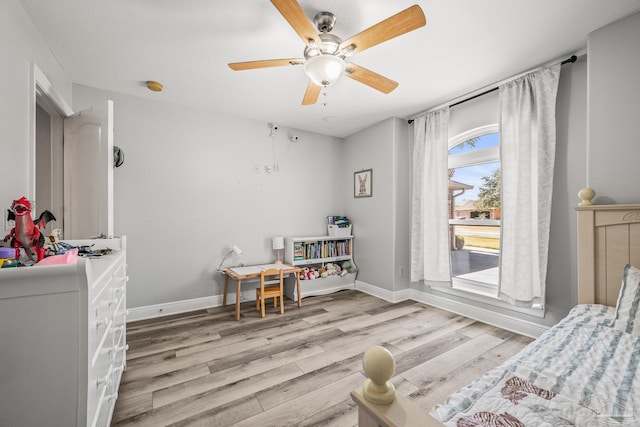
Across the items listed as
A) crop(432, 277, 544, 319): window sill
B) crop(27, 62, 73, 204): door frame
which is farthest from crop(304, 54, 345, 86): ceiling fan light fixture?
crop(432, 277, 544, 319): window sill

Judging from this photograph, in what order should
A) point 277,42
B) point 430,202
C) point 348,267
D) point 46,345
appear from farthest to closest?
point 348,267 < point 430,202 < point 277,42 < point 46,345

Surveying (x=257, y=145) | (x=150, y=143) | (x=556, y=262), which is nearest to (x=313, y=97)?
(x=257, y=145)

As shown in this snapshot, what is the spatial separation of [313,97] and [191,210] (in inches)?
79.4

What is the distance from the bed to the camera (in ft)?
2.32

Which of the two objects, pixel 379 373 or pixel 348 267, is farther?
pixel 348 267

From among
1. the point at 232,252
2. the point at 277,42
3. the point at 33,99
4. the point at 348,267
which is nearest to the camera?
the point at 33,99

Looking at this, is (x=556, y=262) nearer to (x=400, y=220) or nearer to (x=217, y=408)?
(x=400, y=220)

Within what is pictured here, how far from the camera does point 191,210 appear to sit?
126 inches

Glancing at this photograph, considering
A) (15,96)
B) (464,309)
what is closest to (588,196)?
(464,309)

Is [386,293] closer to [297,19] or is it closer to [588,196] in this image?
[588,196]

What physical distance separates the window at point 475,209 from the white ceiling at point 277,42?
2.01 ft

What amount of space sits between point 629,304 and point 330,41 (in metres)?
2.26

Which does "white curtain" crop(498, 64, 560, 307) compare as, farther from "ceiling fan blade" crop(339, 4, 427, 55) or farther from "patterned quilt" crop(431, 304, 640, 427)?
"ceiling fan blade" crop(339, 4, 427, 55)

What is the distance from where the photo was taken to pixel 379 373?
0.65m
